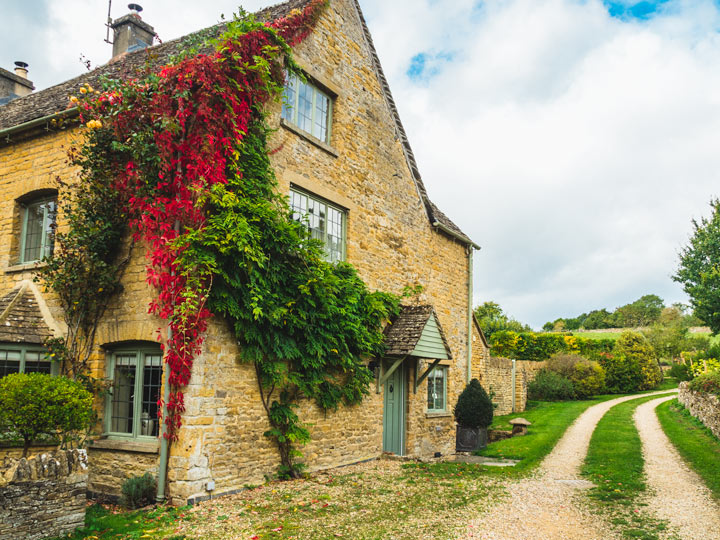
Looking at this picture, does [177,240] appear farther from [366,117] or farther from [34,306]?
[366,117]

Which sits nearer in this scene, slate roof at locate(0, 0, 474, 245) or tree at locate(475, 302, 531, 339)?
slate roof at locate(0, 0, 474, 245)

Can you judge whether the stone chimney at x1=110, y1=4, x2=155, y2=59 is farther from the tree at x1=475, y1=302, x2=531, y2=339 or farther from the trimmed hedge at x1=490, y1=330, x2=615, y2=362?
the tree at x1=475, y1=302, x2=531, y2=339

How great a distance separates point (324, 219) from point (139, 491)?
6.34 metres

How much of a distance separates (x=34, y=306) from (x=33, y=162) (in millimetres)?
2984


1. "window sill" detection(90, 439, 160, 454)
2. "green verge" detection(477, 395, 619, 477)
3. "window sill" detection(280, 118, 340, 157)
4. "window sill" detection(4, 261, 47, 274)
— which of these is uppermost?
"window sill" detection(280, 118, 340, 157)

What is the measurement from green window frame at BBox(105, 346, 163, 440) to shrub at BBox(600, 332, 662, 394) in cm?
3105

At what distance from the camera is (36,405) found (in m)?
7.13

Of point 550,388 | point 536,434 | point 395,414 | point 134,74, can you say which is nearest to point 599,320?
point 550,388

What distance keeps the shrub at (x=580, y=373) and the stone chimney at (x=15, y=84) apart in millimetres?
28370

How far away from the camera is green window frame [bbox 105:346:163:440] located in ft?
29.4

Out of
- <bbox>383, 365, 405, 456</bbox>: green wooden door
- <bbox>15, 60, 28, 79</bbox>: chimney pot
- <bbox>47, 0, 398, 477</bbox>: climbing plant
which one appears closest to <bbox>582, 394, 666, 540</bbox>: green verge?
<bbox>383, 365, 405, 456</bbox>: green wooden door

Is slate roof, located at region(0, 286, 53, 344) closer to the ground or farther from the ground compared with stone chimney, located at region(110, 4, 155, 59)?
closer to the ground

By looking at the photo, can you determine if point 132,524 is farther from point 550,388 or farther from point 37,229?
point 550,388

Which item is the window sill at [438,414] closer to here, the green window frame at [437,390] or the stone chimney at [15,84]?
the green window frame at [437,390]
